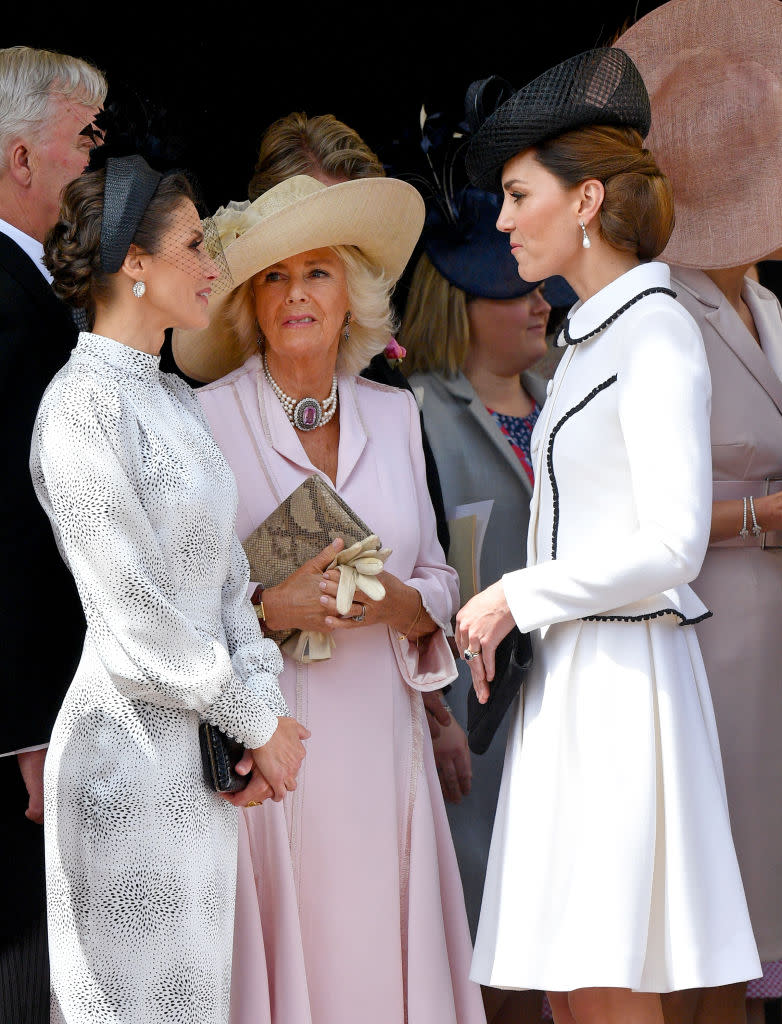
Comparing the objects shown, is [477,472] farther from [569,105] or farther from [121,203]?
[121,203]

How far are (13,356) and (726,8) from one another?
199 centimetres

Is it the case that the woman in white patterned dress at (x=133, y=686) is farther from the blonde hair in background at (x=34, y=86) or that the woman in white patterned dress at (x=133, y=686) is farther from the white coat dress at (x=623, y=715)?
the blonde hair in background at (x=34, y=86)

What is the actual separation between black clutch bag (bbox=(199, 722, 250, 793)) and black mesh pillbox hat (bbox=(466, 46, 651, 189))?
1.38m

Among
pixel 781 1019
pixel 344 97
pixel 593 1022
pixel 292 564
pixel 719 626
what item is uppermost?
pixel 344 97

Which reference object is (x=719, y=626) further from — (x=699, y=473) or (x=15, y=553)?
(x=15, y=553)

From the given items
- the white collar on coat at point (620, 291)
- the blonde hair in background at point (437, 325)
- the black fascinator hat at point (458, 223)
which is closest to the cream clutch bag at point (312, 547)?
the white collar on coat at point (620, 291)

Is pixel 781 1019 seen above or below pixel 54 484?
below

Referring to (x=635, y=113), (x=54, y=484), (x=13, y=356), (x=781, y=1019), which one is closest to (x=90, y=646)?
(x=54, y=484)

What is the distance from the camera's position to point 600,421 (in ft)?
8.96

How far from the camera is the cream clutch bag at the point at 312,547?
3082 millimetres

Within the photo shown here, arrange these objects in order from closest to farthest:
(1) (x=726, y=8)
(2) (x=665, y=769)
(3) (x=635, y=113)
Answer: (2) (x=665, y=769) → (3) (x=635, y=113) → (1) (x=726, y=8)

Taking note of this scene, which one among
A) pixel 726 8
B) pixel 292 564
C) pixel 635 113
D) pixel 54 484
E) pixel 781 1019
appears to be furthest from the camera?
pixel 781 1019

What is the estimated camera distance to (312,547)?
3170 millimetres

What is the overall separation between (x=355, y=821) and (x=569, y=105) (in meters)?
1.70
